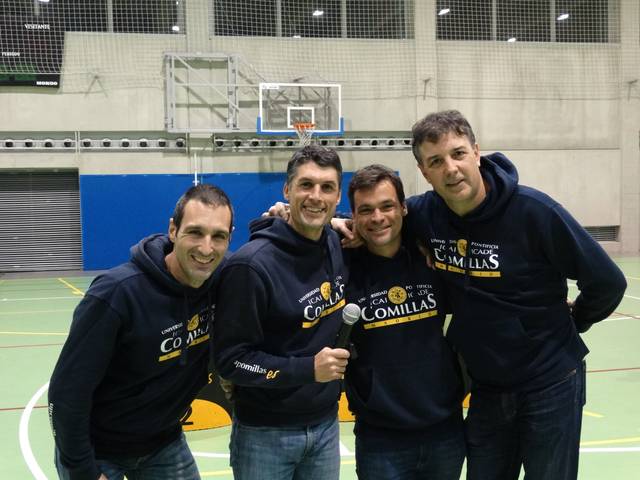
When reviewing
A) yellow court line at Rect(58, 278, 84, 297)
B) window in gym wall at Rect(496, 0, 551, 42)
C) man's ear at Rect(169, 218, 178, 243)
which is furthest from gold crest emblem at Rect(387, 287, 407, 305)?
window in gym wall at Rect(496, 0, 551, 42)

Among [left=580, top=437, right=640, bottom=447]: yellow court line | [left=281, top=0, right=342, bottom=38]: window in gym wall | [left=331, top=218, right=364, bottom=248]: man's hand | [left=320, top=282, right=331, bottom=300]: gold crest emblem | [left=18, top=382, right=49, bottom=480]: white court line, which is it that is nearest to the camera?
[left=320, top=282, right=331, bottom=300]: gold crest emblem

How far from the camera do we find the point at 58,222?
1859cm

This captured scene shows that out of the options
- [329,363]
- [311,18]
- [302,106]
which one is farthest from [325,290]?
[311,18]

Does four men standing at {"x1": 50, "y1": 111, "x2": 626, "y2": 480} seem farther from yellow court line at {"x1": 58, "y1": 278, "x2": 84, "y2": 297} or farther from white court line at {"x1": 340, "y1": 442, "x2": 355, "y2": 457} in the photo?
yellow court line at {"x1": 58, "y1": 278, "x2": 84, "y2": 297}

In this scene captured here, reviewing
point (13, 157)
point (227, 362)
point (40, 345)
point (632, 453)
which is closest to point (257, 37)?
point (13, 157)

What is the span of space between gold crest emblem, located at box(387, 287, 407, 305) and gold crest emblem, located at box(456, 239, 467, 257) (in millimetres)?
298

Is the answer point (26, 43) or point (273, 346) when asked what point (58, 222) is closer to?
point (26, 43)

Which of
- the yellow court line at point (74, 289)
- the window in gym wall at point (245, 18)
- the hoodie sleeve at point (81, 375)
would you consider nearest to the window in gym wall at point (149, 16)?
the window in gym wall at point (245, 18)

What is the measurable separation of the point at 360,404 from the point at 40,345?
7.63 m

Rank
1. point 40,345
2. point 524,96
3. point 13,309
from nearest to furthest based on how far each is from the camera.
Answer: point 40,345 < point 13,309 < point 524,96

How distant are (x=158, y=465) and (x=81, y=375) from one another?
66cm

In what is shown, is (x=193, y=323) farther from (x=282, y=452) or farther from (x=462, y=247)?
(x=462, y=247)

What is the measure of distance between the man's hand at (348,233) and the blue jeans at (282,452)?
2.55 ft

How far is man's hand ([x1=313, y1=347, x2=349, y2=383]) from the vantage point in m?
2.43
